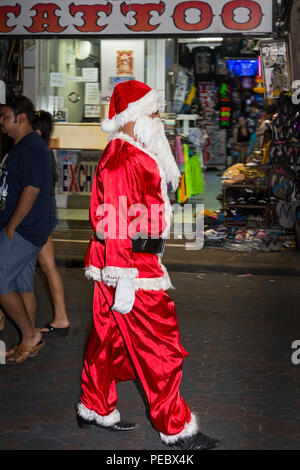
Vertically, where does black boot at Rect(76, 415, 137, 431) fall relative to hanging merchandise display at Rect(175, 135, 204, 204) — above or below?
below

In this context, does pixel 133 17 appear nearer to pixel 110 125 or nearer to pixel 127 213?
pixel 110 125

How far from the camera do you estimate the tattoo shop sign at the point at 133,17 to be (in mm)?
10008

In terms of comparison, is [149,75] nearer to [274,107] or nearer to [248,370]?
[274,107]

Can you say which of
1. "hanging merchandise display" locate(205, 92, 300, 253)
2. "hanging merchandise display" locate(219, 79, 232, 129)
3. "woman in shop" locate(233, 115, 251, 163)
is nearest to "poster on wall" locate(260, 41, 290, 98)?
"hanging merchandise display" locate(205, 92, 300, 253)

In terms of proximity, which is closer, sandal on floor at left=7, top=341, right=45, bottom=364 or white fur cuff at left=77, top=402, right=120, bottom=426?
white fur cuff at left=77, top=402, right=120, bottom=426

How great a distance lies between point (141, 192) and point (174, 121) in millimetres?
10549

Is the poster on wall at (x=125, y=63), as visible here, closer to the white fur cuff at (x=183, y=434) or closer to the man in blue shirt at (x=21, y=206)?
the man in blue shirt at (x=21, y=206)

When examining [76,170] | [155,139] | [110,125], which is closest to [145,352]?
[155,139]

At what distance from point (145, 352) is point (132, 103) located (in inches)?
53.8

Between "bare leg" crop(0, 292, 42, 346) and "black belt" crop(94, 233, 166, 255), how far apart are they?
1.62 metres

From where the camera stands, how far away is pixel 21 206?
5.51 metres

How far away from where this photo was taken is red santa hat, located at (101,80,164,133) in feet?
13.7

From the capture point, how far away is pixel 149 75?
15133 millimetres

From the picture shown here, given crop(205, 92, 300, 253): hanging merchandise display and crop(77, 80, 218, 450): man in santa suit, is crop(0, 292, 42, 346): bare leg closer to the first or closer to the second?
crop(77, 80, 218, 450): man in santa suit
